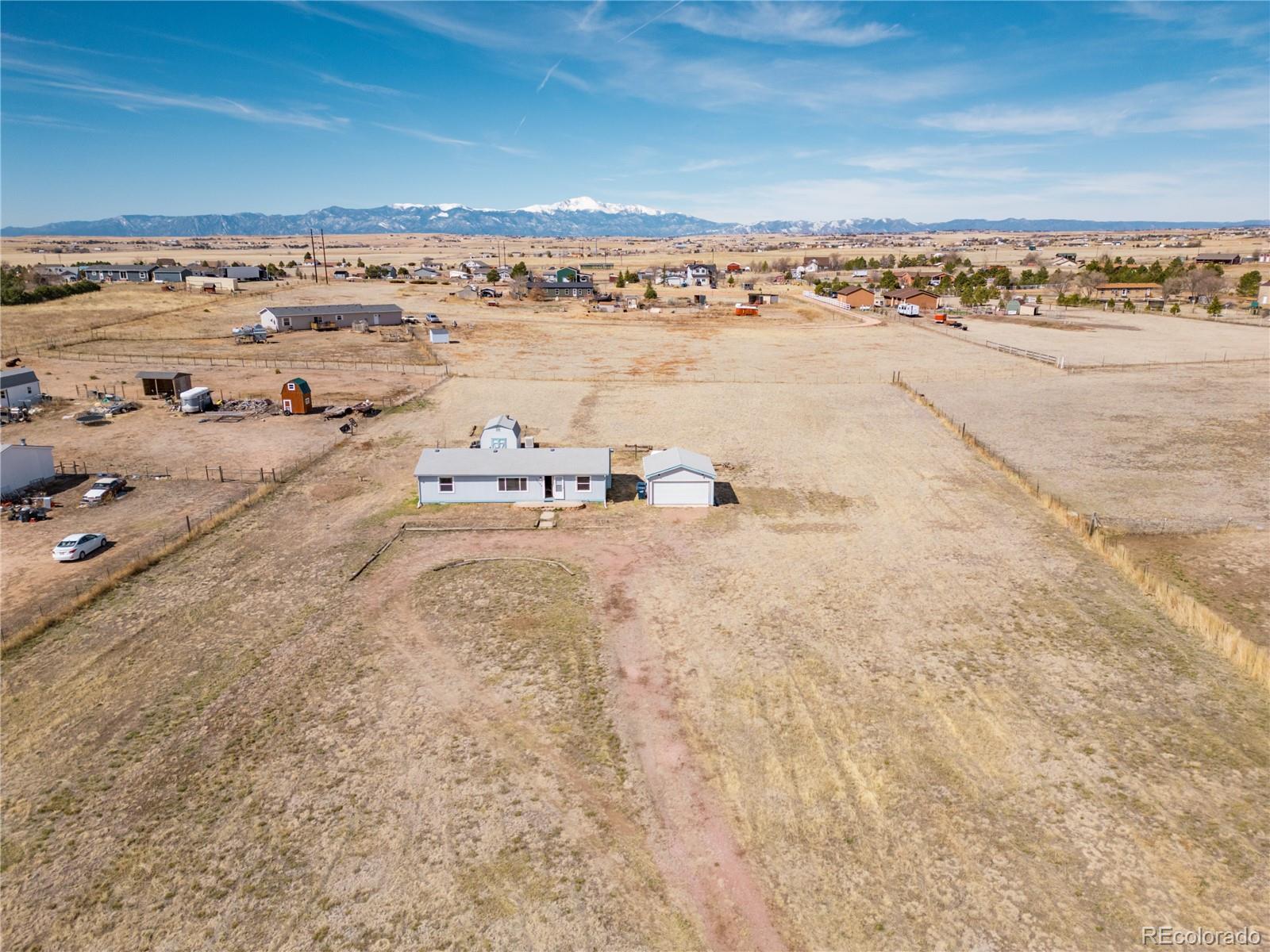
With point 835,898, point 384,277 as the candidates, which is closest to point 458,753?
point 835,898

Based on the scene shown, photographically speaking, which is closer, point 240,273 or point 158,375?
point 158,375

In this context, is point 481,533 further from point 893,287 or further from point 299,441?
point 893,287

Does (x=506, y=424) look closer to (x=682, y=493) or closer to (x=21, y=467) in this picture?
(x=682, y=493)

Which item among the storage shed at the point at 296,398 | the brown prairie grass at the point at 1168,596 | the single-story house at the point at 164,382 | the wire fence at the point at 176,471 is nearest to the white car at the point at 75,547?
the wire fence at the point at 176,471

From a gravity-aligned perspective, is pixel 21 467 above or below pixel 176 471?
above

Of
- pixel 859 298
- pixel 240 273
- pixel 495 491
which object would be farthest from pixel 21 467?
pixel 240 273

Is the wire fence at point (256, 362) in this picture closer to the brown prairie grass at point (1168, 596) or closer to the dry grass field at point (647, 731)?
the dry grass field at point (647, 731)

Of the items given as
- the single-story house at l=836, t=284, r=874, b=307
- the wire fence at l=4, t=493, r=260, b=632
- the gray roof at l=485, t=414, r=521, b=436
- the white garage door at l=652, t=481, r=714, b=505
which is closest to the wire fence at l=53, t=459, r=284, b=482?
the wire fence at l=4, t=493, r=260, b=632
